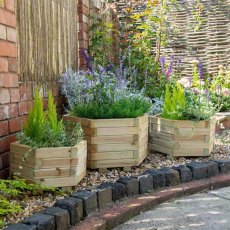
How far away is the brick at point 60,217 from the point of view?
7.49ft

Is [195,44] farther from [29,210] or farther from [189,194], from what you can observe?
[29,210]

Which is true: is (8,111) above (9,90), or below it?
below

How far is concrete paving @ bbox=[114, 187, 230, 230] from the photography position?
2.57m

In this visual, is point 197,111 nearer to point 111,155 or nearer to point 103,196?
point 111,155

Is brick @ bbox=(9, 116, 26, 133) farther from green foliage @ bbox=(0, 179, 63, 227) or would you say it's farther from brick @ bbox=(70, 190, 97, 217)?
brick @ bbox=(70, 190, 97, 217)

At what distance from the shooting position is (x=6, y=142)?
9.96 ft

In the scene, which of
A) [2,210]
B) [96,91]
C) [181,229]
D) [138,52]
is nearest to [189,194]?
[181,229]

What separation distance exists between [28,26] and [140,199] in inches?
72.3

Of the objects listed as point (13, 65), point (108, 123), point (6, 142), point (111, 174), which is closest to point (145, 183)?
point (111, 174)

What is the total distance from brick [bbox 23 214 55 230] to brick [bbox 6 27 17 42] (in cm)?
144

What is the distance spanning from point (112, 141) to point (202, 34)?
5348mm

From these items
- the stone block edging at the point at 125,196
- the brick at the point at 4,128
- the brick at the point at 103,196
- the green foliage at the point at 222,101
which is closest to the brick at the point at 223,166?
the stone block edging at the point at 125,196

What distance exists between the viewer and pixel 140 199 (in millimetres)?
2908

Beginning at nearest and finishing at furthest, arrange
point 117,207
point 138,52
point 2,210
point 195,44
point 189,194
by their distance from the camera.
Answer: point 2,210 < point 117,207 < point 189,194 < point 138,52 < point 195,44
